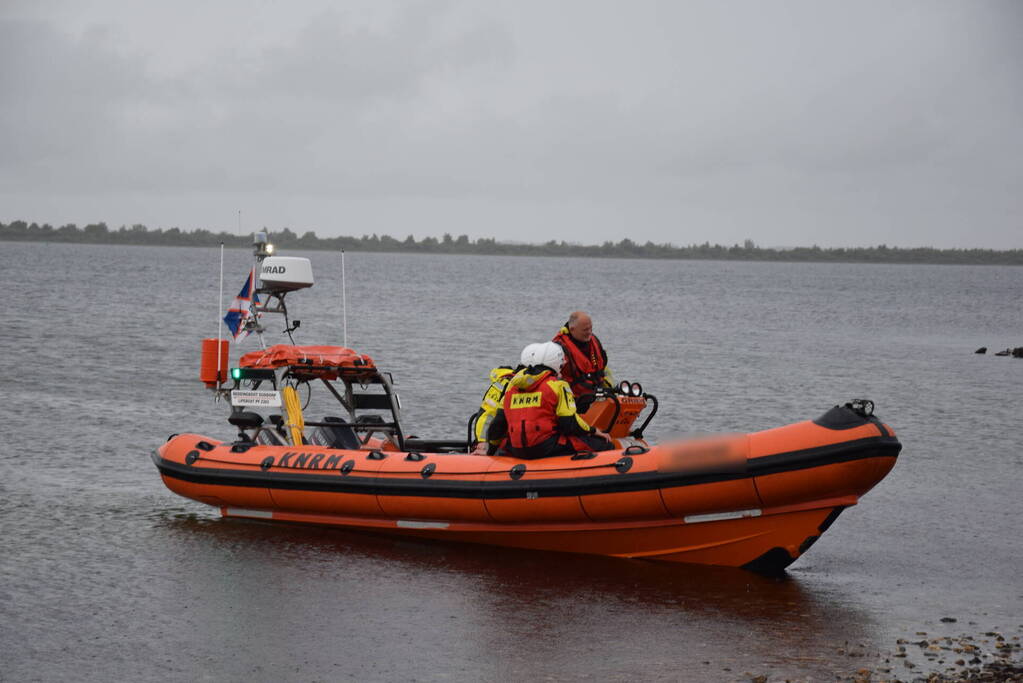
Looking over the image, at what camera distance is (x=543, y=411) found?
27.6ft

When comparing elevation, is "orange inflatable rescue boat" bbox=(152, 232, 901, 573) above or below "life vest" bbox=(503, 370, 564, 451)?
below

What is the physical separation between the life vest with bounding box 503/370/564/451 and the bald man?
0.73 metres

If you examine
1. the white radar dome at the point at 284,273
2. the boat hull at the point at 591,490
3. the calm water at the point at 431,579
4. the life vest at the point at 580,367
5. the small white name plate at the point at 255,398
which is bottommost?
the calm water at the point at 431,579

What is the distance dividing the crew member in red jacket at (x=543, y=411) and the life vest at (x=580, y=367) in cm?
55

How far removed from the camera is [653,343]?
3070cm

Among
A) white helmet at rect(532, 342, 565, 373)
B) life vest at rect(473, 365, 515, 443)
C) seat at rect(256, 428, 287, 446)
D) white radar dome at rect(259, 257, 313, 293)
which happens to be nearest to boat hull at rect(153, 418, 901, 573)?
seat at rect(256, 428, 287, 446)

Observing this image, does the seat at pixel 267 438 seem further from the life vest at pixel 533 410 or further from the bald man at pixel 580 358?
the bald man at pixel 580 358

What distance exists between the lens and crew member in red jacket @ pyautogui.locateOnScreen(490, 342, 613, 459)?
8344 millimetres

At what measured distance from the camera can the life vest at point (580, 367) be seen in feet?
29.9

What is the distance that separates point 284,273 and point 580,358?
256cm

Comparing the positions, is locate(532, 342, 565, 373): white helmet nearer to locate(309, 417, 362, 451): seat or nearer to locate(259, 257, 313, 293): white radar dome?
locate(309, 417, 362, 451): seat

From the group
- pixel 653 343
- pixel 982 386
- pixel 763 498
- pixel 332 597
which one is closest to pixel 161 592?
pixel 332 597

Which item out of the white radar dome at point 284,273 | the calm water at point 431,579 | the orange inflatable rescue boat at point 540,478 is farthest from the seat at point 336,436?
the white radar dome at point 284,273

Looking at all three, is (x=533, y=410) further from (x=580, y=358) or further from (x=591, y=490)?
(x=580, y=358)
